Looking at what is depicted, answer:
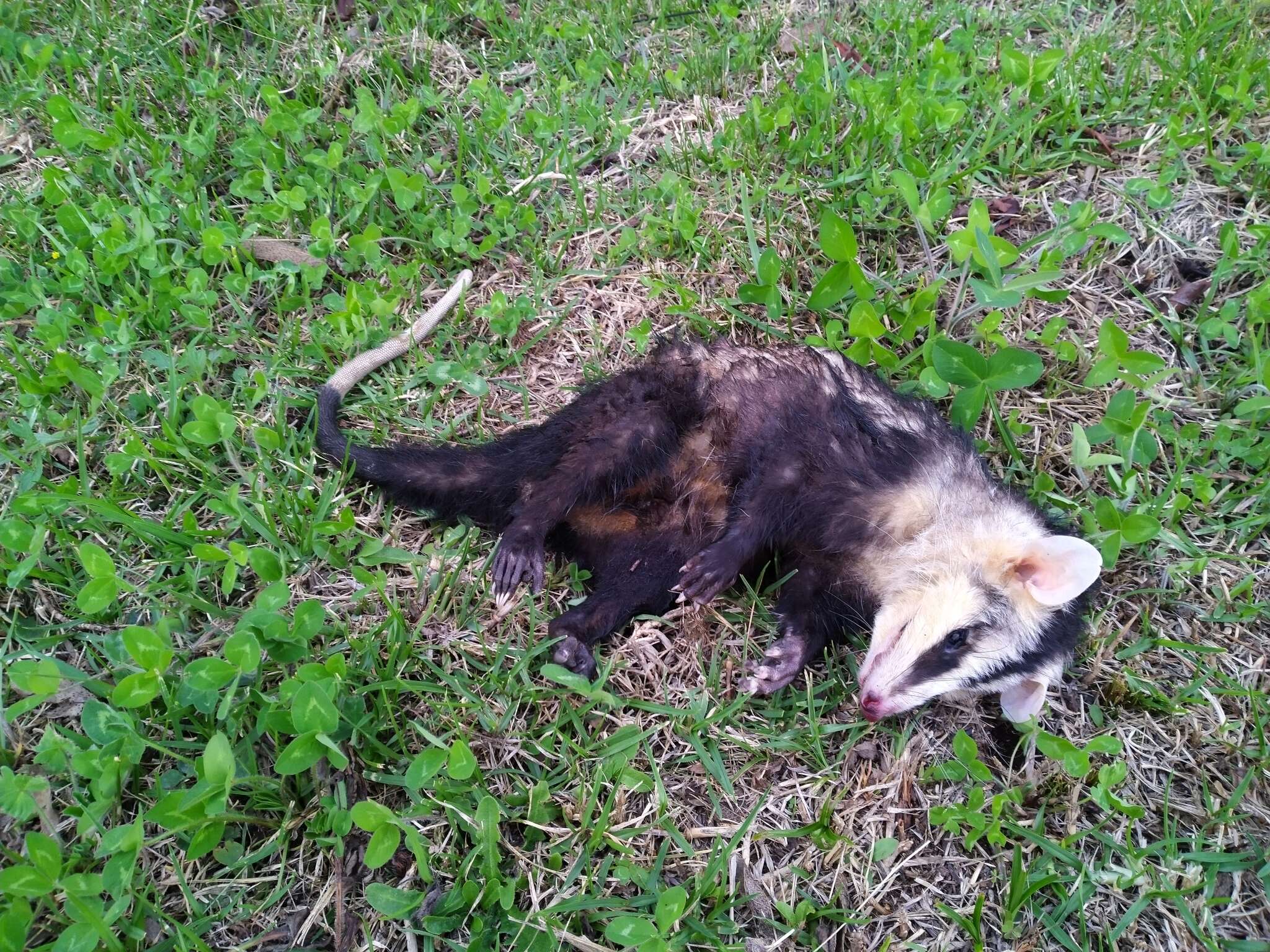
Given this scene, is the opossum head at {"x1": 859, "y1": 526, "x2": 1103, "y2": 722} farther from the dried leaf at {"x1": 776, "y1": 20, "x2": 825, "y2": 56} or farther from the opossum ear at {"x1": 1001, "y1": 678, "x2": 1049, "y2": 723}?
the dried leaf at {"x1": 776, "y1": 20, "x2": 825, "y2": 56}

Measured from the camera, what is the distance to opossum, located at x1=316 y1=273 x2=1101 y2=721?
105 inches

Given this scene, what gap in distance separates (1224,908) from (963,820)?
0.76 m

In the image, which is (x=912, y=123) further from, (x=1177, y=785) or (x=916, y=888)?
(x=916, y=888)

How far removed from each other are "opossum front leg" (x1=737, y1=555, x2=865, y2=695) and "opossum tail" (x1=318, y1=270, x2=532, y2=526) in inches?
43.0

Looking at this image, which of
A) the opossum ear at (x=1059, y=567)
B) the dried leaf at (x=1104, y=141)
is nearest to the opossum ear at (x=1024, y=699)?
the opossum ear at (x=1059, y=567)

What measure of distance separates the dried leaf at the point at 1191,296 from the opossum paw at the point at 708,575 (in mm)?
2338

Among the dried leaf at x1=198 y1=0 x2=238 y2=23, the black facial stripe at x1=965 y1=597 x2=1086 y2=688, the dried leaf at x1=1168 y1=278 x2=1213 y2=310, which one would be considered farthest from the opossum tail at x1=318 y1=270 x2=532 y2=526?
the dried leaf at x1=1168 y1=278 x2=1213 y2=310

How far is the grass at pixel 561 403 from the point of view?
7.23 feet

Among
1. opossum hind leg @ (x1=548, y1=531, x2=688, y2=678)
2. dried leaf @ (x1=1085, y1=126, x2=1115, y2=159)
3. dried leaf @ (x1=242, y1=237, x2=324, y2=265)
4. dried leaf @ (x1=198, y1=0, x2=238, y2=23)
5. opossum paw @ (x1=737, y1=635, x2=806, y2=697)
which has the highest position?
dried leaf @ (x1=198, y1=0, x2=238, y2=23)

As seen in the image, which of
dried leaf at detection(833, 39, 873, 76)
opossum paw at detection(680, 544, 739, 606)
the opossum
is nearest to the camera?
the opossum

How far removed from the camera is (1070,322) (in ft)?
11.5

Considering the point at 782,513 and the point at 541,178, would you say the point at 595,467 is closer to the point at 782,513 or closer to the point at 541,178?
the point at 782,513

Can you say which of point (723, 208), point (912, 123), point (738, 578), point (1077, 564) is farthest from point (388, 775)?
point (912, 123)

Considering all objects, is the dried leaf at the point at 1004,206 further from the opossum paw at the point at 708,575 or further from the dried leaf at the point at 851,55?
the opossum paw at the point at 708,575
